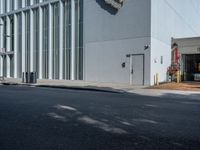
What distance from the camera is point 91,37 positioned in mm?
27984

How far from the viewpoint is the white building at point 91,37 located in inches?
963

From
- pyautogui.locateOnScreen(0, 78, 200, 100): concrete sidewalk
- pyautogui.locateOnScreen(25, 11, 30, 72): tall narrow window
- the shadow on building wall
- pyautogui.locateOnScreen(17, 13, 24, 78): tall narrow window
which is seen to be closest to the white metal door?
pyautogui.locateOnScreen(0, 78, 200, 100): concrete sidewalk

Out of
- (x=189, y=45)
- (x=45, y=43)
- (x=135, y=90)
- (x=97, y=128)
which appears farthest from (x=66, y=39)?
(x=97, y=128)

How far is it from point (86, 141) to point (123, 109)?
4.68 meters

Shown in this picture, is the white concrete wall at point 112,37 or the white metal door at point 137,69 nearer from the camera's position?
the white concrete wall at point 112,37

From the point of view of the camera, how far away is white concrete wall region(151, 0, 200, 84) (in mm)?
24547

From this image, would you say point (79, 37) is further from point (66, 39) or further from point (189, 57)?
point (189, 57)

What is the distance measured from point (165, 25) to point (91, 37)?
23.1 feet

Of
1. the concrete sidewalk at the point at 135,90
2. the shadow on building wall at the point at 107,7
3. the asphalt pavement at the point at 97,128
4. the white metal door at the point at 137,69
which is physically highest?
the shadow on building wall at the point at 107,7

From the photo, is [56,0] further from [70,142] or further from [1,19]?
[70,142]

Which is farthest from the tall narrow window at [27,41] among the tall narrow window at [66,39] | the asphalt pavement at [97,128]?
the asphalt pavement at [97,128]

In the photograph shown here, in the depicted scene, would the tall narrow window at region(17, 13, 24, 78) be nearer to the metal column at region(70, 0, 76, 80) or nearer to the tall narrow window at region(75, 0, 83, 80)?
the metal column at region(70, 0, 76, 80)

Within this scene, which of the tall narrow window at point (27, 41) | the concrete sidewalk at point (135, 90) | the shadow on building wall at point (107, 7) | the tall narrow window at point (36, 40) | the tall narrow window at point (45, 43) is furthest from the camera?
the tall narrow window at point (27, 41)

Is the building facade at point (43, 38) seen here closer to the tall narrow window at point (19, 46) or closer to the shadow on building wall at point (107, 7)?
the tall narrow window at point (19, 46)
